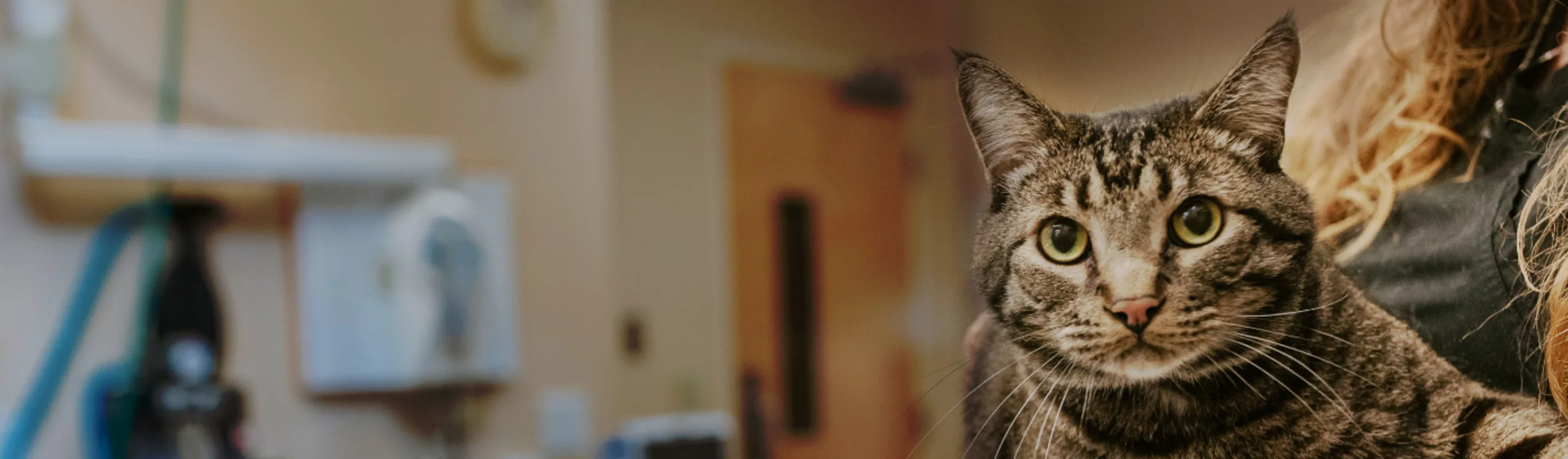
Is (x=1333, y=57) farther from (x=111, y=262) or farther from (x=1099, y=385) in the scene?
(x=111, y=262)

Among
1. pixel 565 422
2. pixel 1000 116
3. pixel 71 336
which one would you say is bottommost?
pixel 565 422

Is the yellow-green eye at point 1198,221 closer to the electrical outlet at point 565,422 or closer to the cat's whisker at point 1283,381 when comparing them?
the cat's whisker at point 1283,381

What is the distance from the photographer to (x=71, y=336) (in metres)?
1.08

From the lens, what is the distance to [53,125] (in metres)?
1.04

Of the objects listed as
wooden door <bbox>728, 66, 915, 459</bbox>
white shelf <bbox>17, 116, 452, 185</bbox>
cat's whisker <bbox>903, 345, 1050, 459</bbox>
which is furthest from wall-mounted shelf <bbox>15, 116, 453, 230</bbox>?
cat's whisker <bbox>903, 345, 1050, 459</bbox>

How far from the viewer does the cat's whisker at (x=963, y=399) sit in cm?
30

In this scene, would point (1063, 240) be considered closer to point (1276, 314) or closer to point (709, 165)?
point (1276, 314)

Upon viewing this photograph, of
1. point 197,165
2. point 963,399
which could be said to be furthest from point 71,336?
point 963,399

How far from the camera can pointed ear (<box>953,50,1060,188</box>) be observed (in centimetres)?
28

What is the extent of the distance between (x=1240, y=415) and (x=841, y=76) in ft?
1.01

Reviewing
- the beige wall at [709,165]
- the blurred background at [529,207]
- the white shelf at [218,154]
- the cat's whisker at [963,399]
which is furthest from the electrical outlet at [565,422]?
the cat's whisker at [963,399]

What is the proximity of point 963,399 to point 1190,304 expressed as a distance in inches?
3.4

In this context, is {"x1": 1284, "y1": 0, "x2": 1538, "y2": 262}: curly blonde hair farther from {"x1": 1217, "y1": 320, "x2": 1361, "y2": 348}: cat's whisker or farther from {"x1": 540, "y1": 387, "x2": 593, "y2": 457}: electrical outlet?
{"x1": 540, "y1": 387, "x2": 593, "y2": 457}: electrical outlet

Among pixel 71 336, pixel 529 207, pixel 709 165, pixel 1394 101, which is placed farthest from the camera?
pixel 529 207
